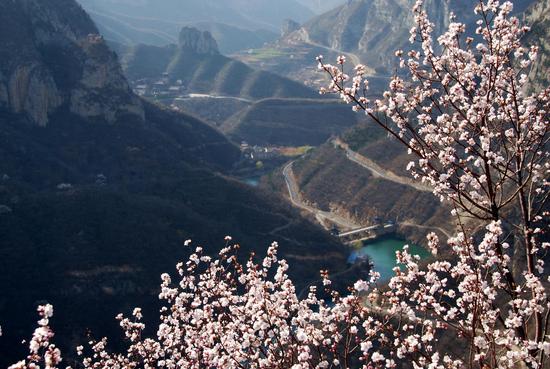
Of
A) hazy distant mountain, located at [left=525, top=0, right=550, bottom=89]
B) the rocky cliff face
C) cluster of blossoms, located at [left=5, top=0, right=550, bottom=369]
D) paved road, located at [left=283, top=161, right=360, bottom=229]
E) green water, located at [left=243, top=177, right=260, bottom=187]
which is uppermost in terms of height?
hazy distant mountain, located at [left=525, top=0, right=550, bottom=89]

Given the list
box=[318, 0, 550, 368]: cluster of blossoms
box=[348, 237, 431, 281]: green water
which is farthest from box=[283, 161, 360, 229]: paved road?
box=[318, 0, 550, 368]: cluster of blossoms

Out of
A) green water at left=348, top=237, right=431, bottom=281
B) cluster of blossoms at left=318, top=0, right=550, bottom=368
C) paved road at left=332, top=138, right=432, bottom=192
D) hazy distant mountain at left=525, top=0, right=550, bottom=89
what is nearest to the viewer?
cluster of blossoms at left=318, top=0, right=550, bottom=368

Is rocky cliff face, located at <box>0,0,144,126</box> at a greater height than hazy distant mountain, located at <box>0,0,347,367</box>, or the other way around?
rocky cliff face, located at <box>0,0,144,126</box>

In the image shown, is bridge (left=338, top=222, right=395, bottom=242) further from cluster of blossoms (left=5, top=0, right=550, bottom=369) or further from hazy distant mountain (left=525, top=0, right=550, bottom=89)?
cluster of blossoms (left=5, top=0, right=550, bottom=369)

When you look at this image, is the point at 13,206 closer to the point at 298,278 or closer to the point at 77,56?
the point at 298,278

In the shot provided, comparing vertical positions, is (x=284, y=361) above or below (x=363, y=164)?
above

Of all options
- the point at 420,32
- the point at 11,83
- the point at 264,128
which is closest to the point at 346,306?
the point at 420,32

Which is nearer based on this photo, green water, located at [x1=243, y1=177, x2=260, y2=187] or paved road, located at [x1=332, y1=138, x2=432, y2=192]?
paved road, located at [x1=332, y1=138, x2=432, y2=192]
